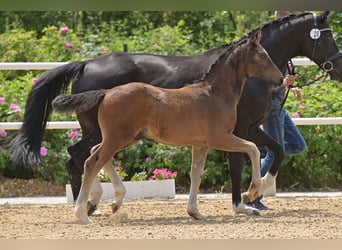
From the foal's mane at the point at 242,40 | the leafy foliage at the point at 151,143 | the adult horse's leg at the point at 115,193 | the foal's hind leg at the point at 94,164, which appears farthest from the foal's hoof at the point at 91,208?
the foal's mane at the point at 242,40

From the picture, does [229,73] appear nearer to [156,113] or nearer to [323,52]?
[156,113]

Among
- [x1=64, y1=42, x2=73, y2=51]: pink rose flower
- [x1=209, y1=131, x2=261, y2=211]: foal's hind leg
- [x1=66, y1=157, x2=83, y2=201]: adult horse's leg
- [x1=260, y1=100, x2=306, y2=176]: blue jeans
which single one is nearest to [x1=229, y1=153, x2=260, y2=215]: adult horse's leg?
[x1=260, y1=100, x2=306, y2=176]: blue jeans

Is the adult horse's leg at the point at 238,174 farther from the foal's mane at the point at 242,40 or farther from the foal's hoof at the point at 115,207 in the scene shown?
the foal's hoof at the point at 115,207

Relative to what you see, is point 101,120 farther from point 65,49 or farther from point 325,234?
point 65,49

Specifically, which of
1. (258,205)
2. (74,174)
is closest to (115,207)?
(74,174)

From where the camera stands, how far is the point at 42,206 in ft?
22.9

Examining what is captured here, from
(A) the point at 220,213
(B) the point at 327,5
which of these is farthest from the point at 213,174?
(B) the point at 327,5

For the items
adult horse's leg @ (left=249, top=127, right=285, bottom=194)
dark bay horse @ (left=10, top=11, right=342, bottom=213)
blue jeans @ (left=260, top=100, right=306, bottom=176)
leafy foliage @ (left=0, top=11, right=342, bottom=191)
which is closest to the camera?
dark bay horse @ (left=10, top=11, right=342, bottom=213)

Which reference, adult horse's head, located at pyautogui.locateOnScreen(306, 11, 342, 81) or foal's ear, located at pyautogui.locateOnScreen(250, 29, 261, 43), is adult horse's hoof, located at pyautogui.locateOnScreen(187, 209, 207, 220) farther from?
adult horse's head, located at pyautogui.locateOnScreen(306, 11, 342, 81)

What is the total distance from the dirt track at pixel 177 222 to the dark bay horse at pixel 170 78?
0.43 meters

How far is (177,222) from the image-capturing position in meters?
5.53

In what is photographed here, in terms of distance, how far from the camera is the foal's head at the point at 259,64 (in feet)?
18.3

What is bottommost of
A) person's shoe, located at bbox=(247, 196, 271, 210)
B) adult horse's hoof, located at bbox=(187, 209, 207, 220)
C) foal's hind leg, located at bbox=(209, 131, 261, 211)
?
person's shoe, located at bbox=(247, 196, 271, 210)

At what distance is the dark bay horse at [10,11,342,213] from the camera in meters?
5.98
